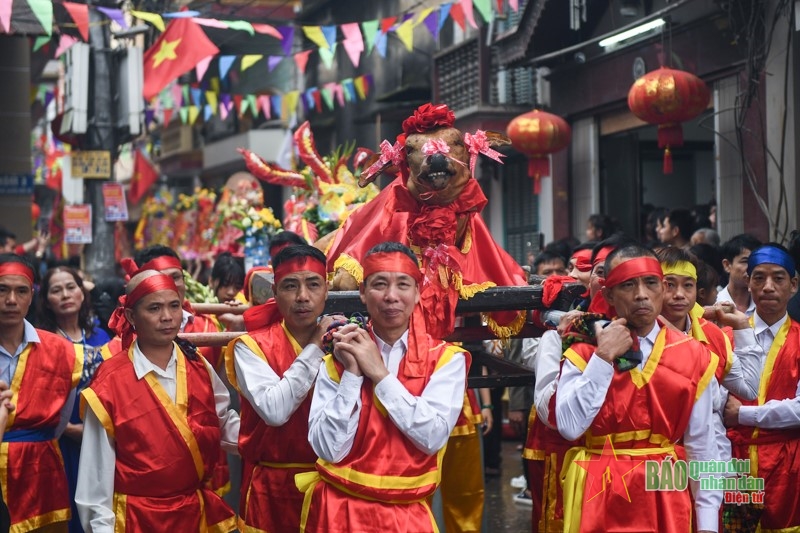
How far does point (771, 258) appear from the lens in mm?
6250

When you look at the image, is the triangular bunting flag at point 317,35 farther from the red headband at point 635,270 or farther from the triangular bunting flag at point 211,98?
the red headband at point 635,270

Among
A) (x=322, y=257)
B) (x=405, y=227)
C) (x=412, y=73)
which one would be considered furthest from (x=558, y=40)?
(x=322, y=257)

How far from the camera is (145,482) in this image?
17.3 feet

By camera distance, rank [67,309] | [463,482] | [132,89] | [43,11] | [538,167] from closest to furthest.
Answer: [463,482]
[67,309]
[43,11]
[538,167]
[132,89]

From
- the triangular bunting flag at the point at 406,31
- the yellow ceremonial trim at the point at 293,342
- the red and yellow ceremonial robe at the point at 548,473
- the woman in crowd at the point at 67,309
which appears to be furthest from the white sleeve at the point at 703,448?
the triangular bunting flag at the point at 406,31

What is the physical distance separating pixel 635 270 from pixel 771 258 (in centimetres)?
177

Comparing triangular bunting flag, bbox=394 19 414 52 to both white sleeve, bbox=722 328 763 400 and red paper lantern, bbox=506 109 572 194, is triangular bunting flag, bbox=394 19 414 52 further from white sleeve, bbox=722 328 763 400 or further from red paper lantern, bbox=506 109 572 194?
white sleeve, bbox=722 328 763 400

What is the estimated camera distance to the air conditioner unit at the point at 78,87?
14625mm

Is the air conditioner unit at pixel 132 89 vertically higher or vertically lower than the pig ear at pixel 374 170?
higher

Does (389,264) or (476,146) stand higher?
(476,146)

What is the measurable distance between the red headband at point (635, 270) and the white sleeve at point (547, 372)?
0.43 meters

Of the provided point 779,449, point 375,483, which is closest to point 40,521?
point 375,483

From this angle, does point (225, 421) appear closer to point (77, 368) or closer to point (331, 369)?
point (77, 368)

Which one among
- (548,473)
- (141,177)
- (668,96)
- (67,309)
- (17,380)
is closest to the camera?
(17,380)
